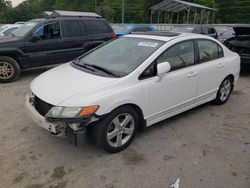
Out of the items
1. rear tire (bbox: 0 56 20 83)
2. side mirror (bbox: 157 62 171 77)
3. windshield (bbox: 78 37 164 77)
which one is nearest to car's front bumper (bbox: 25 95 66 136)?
windshield (bbox: 78 37 164 77)

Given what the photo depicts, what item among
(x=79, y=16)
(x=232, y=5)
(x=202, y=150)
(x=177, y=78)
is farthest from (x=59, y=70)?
(x=232, y=5)

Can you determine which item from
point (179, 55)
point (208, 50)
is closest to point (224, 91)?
point (208, 50)

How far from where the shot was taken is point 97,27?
291 inches

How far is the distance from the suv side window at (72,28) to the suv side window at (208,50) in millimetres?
4235

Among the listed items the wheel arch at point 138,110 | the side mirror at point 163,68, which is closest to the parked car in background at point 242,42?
the side mirror at point 163,68

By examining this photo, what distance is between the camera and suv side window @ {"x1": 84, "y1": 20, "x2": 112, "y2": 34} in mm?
7203

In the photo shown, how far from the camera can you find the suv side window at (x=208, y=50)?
3922 mm

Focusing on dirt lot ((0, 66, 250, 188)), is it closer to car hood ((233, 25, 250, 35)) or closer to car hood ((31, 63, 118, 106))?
car hood ((31, 63, 118, 106))

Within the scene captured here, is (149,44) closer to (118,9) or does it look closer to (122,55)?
(122,55)

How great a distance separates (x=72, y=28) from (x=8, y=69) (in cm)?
223

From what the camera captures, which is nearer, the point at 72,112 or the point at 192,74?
the point at 72,112

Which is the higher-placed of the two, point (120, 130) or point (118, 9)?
point (118, 9)

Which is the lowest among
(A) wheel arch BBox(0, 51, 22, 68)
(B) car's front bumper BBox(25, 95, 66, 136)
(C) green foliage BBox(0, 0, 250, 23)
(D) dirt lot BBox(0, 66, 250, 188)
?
(D) dirt lot BBox(0, 66, 250, 188)

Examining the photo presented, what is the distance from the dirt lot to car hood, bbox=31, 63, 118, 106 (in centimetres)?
79
